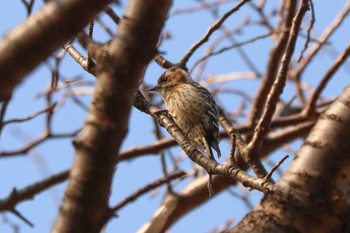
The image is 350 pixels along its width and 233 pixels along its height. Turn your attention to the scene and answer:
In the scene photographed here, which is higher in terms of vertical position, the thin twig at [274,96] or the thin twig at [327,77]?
the thin twig at [327,77]

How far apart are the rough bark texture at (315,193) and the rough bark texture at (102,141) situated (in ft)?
1.64

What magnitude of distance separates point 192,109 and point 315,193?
4.14m

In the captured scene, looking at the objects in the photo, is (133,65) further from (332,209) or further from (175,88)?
(175,88)

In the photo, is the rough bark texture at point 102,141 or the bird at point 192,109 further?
the bird at point 192,109

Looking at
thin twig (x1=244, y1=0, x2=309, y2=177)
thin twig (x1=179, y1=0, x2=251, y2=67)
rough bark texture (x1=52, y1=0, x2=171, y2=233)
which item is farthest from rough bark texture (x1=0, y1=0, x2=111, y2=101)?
thin twig (x1=179, y1=0, x2=251, y2=67)

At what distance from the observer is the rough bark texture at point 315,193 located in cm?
195

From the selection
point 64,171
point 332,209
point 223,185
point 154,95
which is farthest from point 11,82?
point 154,95

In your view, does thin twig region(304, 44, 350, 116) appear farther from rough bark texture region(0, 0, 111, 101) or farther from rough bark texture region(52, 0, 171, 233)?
rough bark texture region(0, 0, 111, 101)

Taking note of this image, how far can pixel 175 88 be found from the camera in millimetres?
6531

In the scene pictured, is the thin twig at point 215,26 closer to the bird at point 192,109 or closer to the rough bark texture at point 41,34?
the bird at point 192,109

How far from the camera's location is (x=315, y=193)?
6.51 ft

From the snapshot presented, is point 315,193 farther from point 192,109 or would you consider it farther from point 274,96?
point 192,109

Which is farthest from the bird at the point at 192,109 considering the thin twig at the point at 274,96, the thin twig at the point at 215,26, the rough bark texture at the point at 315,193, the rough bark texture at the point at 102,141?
the rough bark texture at the point at 102,141

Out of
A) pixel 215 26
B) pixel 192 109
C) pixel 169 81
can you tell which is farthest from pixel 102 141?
pixel 169 81
